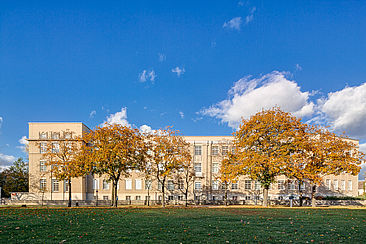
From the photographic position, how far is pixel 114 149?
32.2 m

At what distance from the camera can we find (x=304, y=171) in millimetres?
32594

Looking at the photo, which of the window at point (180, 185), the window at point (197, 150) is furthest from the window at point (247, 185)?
the window at point (180, 185)

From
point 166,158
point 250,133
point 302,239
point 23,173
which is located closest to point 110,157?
point 166,158

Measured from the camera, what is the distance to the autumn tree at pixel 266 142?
33.4m

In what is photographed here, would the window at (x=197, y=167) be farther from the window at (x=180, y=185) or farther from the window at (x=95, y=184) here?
the window at (x=95, y=184)

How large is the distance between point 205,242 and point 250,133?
26.5 m

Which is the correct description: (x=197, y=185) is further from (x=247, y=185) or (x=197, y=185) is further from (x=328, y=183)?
(x=328, y=183)

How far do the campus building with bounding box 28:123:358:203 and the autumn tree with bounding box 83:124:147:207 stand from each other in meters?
17.8

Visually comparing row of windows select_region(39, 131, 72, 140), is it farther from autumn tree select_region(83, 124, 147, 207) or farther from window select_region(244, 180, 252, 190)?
window select_region(244, 180, 252, 190)

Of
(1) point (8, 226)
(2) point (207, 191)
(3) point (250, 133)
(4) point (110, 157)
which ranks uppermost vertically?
(3) point (250, 133)

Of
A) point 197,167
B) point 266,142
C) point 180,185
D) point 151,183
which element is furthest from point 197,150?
point 266,142

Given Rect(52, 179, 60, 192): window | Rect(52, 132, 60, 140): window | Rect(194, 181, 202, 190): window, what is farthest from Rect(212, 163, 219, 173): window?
Rect(52, 132, 60, 140): window

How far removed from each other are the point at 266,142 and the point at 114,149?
1925 cm

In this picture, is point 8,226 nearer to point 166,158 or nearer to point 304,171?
point 166,158
